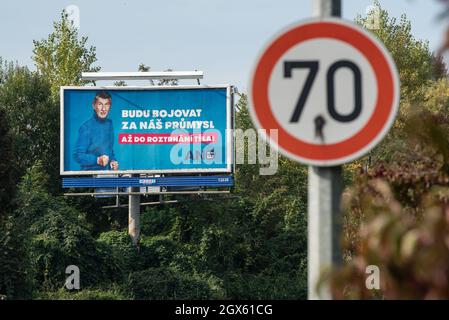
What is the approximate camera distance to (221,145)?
44.4m

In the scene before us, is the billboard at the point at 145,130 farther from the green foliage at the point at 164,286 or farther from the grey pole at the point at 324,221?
the grey pole at the point at 324,221

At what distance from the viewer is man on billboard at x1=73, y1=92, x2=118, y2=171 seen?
44.8m

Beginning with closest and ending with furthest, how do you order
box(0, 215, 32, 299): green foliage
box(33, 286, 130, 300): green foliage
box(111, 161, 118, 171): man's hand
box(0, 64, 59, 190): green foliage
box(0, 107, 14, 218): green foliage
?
1. box(0, 107, 14, 218): green foliage
2. box(0, 215, 32, 299): green foliage
3. box(33, 286, 130, 300): green foliage
4. box(111, 161, 118, 171): man's hand
5. box(0, 64, 59, 190): green foliage

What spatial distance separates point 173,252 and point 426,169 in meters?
41.4

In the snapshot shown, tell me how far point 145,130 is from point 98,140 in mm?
1797

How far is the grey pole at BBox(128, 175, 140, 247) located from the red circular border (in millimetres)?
40909

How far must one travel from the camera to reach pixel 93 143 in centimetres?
4488

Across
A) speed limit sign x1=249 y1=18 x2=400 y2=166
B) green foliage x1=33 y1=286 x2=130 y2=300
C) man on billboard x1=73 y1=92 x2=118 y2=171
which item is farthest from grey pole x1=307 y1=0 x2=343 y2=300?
man on billboard x1=73 y1=92 x2=118 y2=171

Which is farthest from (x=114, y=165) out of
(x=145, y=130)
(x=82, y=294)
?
(x=82, y=294)

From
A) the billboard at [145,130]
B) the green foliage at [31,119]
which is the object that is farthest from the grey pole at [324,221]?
the green foliage at [31,119]

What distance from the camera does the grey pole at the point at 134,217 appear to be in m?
46.9

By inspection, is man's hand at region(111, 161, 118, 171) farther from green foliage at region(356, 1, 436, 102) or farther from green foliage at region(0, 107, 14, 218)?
green foliage at region(356, 1, 436, 102)

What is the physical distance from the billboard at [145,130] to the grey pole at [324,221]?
38.6 meters
